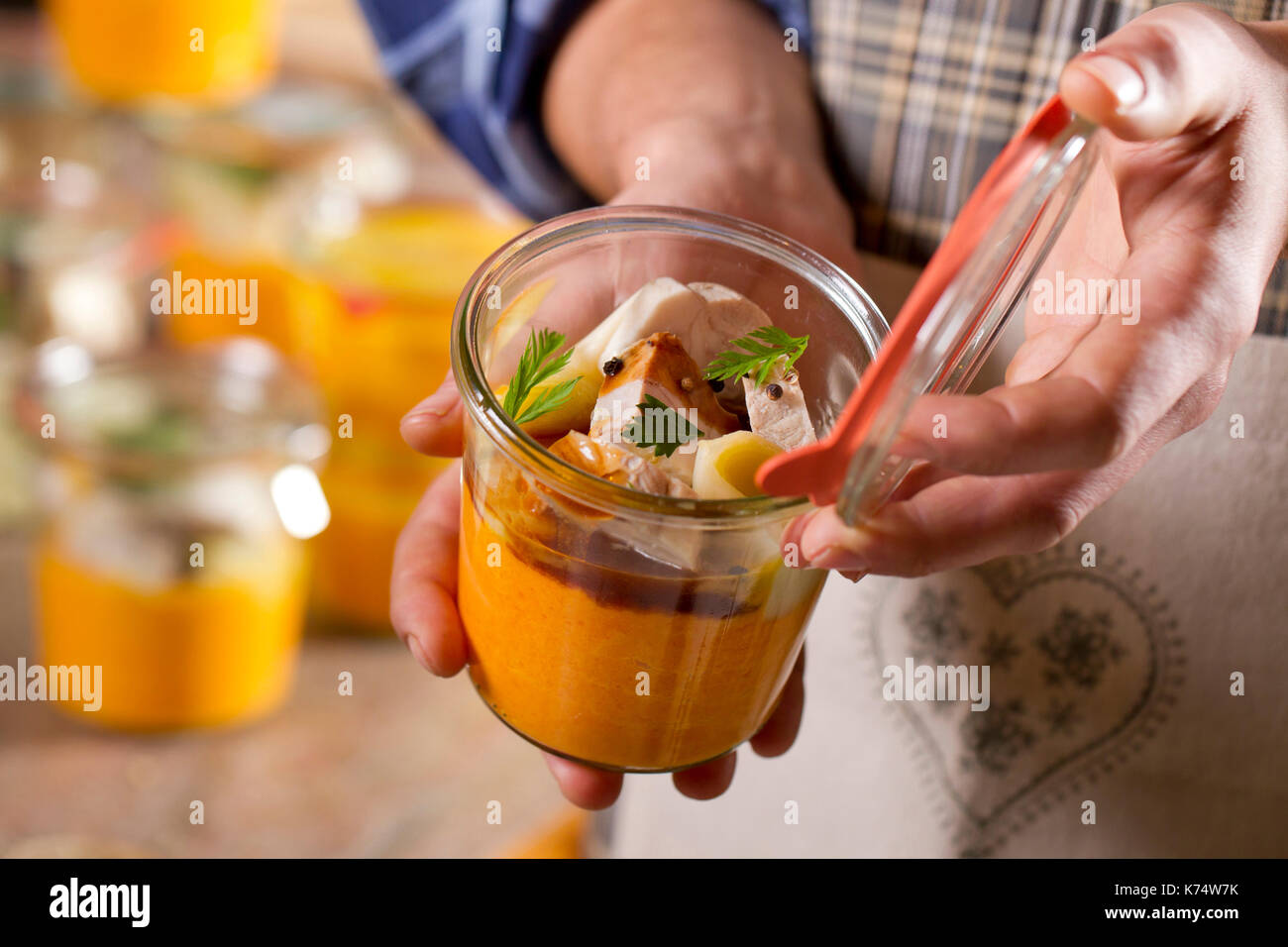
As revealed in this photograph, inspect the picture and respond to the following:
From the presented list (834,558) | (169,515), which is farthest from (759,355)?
(169,515)

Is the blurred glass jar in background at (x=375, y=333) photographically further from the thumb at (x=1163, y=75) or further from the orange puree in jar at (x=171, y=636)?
the thumb at (x=1163, y=75)

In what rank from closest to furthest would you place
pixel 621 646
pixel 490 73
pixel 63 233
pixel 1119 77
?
1. pixel 1119 77
2. pixel 621 646
3. pixel 490 73
4. pixel 63 233

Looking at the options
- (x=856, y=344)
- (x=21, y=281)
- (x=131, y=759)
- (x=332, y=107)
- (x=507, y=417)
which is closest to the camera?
(x=507, y=417)

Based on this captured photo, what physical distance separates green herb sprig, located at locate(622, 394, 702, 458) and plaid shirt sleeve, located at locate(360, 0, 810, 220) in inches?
22.1

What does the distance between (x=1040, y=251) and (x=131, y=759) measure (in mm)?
1191

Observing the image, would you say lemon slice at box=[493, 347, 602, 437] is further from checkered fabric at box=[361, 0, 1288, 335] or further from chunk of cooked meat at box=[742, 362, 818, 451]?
checkered fabric at box=[361, 0, 1288, 335]

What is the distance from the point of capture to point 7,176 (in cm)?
165

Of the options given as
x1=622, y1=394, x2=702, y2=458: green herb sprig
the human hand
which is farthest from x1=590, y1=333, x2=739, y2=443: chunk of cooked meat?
the human hand

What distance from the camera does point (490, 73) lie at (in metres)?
1.08

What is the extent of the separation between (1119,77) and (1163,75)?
0.06 metres

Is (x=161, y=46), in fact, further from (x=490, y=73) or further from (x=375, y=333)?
(x=490, y=73)

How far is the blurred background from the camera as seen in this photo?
4.09 feet
